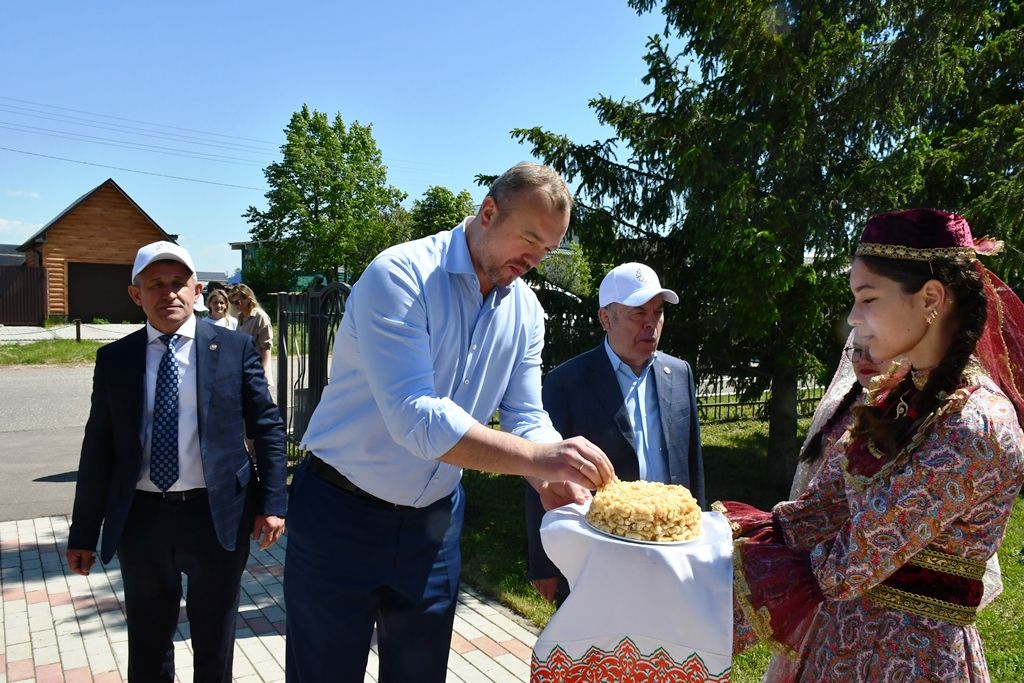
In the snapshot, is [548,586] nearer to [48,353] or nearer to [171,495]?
[171,495]

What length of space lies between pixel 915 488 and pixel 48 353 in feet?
76.7

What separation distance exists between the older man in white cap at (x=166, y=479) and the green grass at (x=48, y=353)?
18046 millimetres

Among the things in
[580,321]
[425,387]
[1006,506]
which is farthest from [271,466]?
[580,321]

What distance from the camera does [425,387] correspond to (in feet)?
7.06

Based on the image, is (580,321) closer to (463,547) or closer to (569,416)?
(463,547)

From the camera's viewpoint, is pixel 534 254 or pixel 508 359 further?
pixel 508 359

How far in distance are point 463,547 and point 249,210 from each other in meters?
41.7

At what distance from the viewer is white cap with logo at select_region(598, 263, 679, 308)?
3566mm

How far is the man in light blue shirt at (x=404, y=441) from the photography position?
2.23 metres

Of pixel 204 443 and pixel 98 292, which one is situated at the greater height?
pixel 98 292

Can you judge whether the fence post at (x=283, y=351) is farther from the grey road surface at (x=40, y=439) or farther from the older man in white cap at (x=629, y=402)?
the older man in white cap at (x=629, y=402)

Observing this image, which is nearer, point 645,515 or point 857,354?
point 645,515

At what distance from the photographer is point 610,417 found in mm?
3410

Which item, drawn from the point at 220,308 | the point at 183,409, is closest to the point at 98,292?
the point at 220,308
